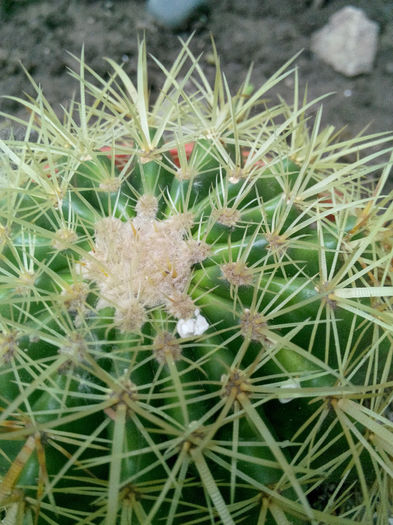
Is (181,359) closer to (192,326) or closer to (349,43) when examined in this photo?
(192,326)

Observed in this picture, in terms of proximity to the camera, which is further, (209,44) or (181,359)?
(209,44)

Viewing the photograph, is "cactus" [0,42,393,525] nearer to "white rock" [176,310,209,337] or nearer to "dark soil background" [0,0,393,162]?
"white rock" [176,310,209,337]

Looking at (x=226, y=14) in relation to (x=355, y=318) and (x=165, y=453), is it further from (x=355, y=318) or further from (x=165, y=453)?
(x=165, y=453)

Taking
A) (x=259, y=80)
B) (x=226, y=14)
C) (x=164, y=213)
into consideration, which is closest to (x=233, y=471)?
(x=164, y=213)

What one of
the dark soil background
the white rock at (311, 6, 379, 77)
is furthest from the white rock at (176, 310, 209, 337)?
the white rock at (311, 6, 379, 77)

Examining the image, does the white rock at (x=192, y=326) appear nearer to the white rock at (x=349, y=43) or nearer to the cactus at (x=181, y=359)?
the cactus at (x=181, y=359)

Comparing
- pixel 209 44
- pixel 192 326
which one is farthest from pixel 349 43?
pixel 192 326
